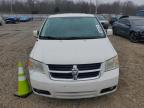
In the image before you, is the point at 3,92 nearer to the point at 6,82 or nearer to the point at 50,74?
the point at 6,82

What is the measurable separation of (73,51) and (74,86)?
0.78 m

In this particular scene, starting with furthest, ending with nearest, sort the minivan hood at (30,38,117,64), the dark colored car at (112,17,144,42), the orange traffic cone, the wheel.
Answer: the wheel → the dark colored car at (112,17,144,42) → the orange traffic cone → the minivan hood at (30,38,117,64)

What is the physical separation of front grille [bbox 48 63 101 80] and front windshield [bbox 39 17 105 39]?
130 centimetres

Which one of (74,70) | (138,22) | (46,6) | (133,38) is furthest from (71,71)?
(46,6)

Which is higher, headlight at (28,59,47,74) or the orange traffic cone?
headlight at (28,59,47,74)

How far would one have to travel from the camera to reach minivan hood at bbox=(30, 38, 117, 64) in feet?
13.0

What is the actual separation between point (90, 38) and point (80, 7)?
233 ft

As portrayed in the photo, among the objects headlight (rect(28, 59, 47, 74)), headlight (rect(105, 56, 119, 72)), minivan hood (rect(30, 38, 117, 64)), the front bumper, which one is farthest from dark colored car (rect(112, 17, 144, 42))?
Answer: headlight (rect(28, 59, 47, 74))

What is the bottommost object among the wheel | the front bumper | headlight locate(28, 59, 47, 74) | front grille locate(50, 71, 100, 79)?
the wheel

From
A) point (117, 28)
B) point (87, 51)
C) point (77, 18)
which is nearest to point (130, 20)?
point (117, 28)

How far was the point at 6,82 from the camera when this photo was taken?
17.7ft

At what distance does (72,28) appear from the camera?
5426 millimetres

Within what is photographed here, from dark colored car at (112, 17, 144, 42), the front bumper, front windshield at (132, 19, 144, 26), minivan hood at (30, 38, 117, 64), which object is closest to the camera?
the front bumper

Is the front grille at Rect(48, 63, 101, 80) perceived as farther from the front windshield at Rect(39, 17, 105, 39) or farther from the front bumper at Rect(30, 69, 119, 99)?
the front windshield at Rect(39, 17, 105, 39)
